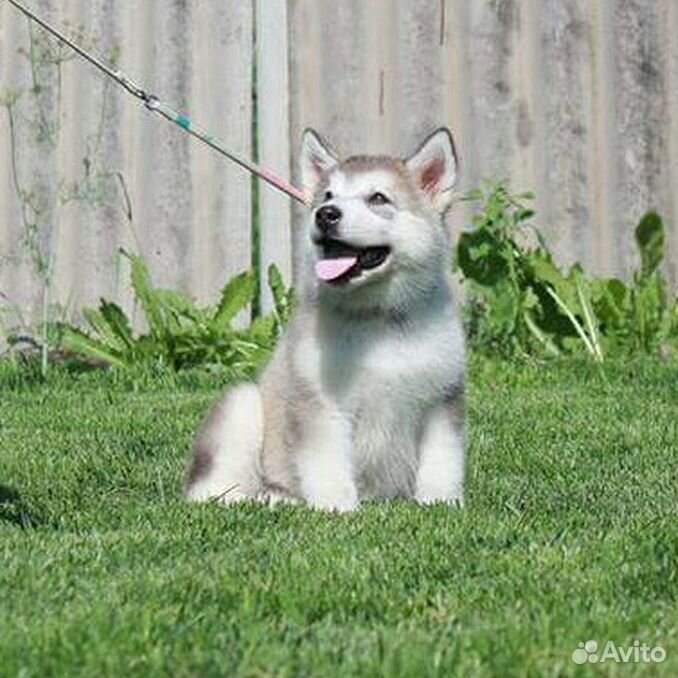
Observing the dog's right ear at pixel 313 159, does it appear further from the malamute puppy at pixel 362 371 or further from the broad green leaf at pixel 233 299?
the broad green leaf at pixel 233 299

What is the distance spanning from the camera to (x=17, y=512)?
5.30 m

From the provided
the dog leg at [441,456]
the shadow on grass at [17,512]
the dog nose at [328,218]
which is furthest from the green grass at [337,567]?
the dog nose at [328,218]

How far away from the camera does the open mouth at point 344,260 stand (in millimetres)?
5371

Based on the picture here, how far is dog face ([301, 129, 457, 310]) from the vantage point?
5379 mm

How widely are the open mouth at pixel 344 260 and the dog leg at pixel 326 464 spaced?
1.24 ft

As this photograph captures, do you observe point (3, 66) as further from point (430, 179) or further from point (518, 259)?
point (430, 179)

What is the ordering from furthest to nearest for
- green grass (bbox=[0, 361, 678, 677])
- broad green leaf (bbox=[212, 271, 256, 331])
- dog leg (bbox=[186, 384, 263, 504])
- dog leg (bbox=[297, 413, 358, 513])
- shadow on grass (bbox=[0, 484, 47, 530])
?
1. broad green leaf (bbox=[212, 271, 256, 331])
2. dog leg (bbox=[186, 384, 263, 504])
3. dog leg (bbox=[297, 413, 358, 513])
4. shadow on grass (bbox=[0, 484, 47, 530])
5. green grass (bbox=[0, 361, 678, 677])

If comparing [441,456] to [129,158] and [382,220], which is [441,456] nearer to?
[382,220]

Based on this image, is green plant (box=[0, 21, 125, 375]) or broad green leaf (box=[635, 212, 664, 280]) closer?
green plant (box=[0, 21, 125, 375])

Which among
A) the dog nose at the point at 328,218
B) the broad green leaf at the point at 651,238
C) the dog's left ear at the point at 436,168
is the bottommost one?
the broad green leaf at the point at 651,238

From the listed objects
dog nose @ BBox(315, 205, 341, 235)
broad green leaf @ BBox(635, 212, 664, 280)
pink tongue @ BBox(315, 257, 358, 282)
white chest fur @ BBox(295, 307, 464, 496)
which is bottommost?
broad green leaf @ BBox(635, 212, 664, 280)

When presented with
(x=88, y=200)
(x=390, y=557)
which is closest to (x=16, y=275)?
(x=88, y=200)

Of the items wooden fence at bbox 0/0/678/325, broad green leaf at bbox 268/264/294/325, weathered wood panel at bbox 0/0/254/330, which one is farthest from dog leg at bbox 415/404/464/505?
weathered wood panel at bbox 0/0/254/330

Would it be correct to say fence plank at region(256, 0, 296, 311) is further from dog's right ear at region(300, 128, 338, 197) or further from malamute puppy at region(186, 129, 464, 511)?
malamute puppy at region(186, 129, 464, 511)
